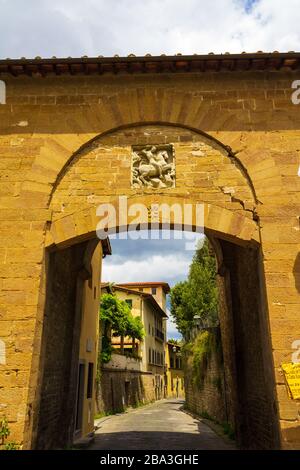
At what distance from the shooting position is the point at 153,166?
6012 millimetres

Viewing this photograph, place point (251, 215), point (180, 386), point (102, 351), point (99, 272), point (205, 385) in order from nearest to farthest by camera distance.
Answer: point (251, 215)
point (99, 272)
point (205, 385)
point (102, 351)
point (180, 386)

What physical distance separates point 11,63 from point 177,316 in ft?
77.9

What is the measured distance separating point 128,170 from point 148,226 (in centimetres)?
99

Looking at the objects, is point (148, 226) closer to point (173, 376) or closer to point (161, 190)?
point (161, 190)

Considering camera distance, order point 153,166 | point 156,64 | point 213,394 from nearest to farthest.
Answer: point 153,166, point 156,64, point 213,394

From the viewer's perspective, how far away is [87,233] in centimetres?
567

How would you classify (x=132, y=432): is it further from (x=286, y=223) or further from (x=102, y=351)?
(x=286, y=223)

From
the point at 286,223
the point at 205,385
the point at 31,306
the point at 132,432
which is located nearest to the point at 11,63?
the point at 31,306
